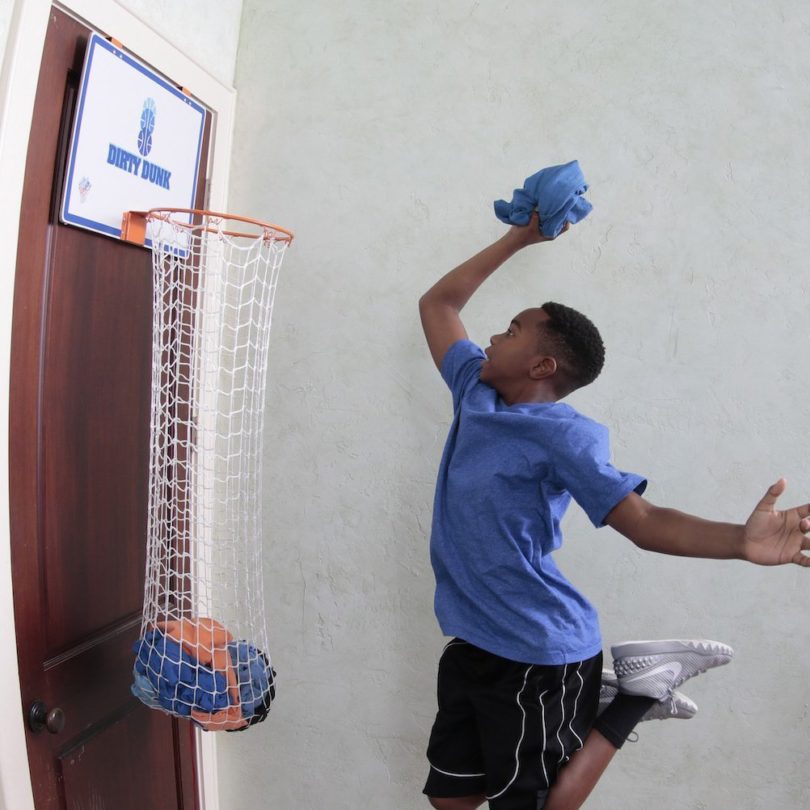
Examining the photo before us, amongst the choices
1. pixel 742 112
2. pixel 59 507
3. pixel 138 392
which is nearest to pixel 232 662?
pixel 59 507

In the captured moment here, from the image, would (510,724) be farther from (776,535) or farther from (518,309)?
(518,309)

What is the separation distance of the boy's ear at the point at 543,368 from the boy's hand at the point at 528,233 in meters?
0.27

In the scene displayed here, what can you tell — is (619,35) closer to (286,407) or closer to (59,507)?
(286,407)

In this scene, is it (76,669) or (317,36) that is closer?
(76,669)

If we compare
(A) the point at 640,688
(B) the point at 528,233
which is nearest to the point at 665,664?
(A) the point at 640,688

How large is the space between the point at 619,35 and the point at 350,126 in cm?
64

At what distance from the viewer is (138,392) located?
1.74m

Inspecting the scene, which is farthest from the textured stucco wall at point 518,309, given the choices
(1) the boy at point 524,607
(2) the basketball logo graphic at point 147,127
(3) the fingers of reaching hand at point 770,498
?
(3) the fingers of reaching hand at point 770,498

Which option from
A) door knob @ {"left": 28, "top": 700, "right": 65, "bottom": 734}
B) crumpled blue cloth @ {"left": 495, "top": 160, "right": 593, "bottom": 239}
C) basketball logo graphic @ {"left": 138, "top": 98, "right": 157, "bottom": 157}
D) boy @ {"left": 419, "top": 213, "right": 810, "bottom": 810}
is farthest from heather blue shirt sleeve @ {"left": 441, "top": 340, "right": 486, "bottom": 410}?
door knob @ {"left": 28, "top": 700, "right": 65, "bottom": 734}

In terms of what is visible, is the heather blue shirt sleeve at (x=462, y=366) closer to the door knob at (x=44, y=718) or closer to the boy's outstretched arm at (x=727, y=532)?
the boy's outstretched arm at (x=727, y=532)

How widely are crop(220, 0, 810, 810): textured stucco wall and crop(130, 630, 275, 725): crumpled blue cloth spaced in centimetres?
53

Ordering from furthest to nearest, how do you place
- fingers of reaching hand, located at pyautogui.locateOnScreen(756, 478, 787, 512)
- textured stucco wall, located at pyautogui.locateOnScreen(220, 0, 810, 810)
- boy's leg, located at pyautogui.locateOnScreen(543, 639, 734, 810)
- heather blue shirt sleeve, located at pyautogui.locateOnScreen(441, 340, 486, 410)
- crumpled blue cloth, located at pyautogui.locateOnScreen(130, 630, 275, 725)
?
textured stucco wall, located at pyautogui.locateOnScreen(220, 0, 810, 810), heather blue shirt sleeve, located at pyautogui.locateOnScreen(441, 340, 486, 410), boy's leg, located at pyautogui.locateOnScreen(543, 639, 734, 810), crumpled blue cloth, located at pyautogui.locateOnScreen(130, 630, 275, 725), fingers of reaching hand, located at pyautogui.locateOnScreen(756, 478, 787, 512)

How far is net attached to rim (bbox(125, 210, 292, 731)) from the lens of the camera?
1483mm

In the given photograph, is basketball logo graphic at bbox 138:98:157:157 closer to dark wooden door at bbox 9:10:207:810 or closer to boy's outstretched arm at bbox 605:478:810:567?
dark wooden door at bbox 9:10:207:810
